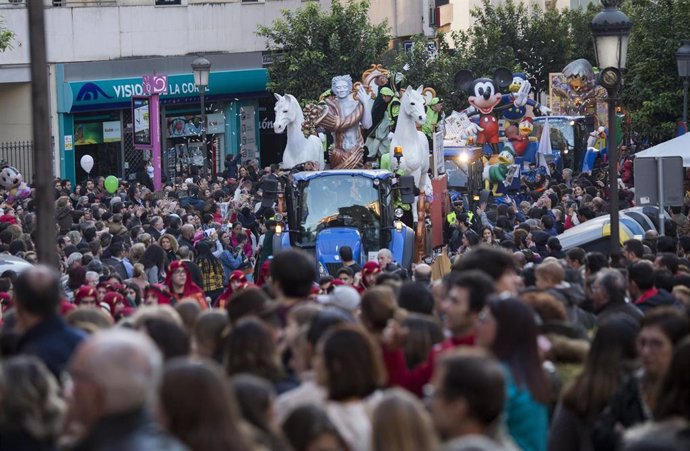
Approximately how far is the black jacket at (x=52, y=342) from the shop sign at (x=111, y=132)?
119 ft

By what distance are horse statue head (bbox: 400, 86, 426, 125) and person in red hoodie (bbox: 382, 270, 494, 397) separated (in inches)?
764

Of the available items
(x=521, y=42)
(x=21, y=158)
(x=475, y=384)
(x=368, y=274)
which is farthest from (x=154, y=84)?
(x=475, y=384)

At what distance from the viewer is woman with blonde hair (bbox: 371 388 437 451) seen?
552cm

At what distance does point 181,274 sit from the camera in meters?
14.6

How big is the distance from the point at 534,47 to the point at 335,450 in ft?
177

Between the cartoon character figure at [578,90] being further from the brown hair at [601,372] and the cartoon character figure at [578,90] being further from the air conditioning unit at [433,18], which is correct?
the brown hair at [601,372]

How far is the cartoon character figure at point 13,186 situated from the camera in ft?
98.2

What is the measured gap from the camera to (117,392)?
5168 mm

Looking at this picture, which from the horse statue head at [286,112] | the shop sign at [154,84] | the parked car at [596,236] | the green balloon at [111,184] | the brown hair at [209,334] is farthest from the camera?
the shop sign at [154,84]

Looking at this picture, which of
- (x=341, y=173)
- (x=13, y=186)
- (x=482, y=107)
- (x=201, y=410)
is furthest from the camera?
(x=482, y=107)

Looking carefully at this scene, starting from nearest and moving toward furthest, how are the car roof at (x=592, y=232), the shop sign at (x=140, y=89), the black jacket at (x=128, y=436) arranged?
the black jacket at (x=128, y=436)
the car roof at (x=592, y=232)
the shop sign at (x=140, y=89)

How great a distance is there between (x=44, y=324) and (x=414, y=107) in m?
19.9

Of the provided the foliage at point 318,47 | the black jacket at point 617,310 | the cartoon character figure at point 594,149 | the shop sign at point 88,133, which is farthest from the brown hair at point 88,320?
the foliage at point 318,47

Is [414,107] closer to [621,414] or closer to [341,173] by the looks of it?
[341,173]
